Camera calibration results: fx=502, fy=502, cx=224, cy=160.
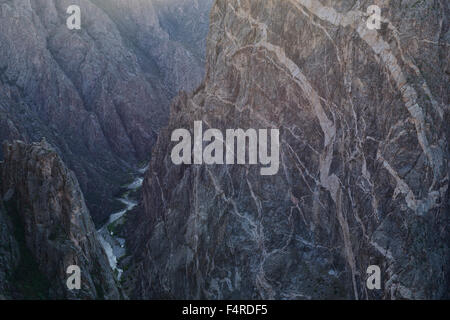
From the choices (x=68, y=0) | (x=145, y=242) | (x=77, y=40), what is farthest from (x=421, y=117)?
(x=68, y=0)

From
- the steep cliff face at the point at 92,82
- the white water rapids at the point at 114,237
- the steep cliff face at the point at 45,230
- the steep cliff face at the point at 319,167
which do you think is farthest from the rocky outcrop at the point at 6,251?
the steep cliff face at the point at 92,82

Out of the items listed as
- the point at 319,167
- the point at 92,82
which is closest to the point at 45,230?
the point at 319,167

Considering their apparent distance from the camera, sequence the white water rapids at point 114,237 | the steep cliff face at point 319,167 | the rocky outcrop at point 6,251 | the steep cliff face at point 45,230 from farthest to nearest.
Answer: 1. the white water rapids at point 114,237
2. the steep cliff face at point 45,230
3. the rocky outcrop at point 6,251
4. the steep cliff face at point 319,167

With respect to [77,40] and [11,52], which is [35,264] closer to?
[11,52]

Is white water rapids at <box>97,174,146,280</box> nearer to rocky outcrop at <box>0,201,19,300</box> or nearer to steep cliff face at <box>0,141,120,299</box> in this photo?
steep cliff face at <box>0,141,120,299</box>

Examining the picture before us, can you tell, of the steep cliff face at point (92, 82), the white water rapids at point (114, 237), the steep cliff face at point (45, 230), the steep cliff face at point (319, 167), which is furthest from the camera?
the steep cliff face at point (92, 82)

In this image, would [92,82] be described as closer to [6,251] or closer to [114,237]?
[114,237]

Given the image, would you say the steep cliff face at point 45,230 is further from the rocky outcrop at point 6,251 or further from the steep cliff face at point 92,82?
the steep cliff face at point 92,82
